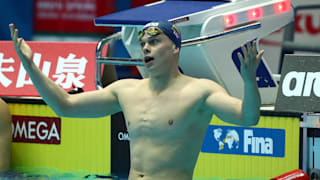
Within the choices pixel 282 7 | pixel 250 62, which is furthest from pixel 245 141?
pixel 250 62

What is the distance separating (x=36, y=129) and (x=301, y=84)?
8.51ft

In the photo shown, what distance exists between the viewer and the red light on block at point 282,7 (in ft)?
24.1

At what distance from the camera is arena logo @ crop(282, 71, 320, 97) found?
5.88 meters

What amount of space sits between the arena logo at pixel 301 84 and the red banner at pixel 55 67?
2052 millimetres

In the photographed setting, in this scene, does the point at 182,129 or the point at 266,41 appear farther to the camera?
the point at 266,41

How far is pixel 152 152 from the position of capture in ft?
12.8

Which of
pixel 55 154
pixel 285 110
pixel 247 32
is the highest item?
pixel 247 32

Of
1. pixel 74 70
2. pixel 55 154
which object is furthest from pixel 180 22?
pixel 55 154

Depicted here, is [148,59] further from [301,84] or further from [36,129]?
[36,129]

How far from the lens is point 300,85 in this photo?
19.4 ft

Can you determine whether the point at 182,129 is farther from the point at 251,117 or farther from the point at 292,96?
the point at 292,96

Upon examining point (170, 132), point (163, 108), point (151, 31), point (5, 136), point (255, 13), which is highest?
point (255, 13)

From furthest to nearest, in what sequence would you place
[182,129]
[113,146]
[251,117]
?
[113,146]
[182,129]
[251,117]

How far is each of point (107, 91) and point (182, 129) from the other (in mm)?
501
